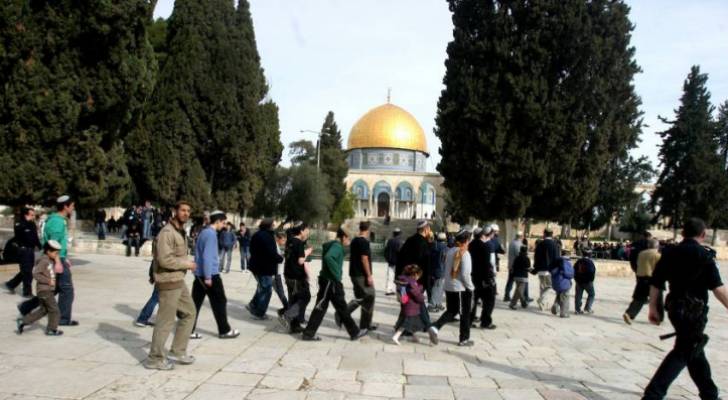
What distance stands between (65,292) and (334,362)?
3.55 meters

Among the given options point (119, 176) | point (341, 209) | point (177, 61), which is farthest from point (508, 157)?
point (341, 209)

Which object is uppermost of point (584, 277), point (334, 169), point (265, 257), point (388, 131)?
point (388, 131)

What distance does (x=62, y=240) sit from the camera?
6.93 m

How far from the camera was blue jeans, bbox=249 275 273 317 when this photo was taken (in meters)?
7.96

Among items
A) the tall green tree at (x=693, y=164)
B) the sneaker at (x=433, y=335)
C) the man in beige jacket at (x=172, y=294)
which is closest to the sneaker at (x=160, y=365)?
the man in beige jacket at (x=172, y=294)

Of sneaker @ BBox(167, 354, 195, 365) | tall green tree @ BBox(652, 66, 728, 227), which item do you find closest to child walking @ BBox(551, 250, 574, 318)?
sneaker @ BBox(167, 354, 195, 365)

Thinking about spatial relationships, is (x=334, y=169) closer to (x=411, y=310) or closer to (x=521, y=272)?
(x=521, y=272)

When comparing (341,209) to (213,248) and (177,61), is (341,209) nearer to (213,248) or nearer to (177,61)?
(177,61)

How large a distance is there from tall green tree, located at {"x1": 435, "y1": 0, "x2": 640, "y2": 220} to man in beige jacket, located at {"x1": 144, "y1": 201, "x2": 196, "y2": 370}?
15.7 meters

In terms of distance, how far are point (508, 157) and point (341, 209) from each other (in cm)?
3098

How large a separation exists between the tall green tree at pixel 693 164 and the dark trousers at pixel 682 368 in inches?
1461

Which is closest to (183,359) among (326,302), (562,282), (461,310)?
(326,302)

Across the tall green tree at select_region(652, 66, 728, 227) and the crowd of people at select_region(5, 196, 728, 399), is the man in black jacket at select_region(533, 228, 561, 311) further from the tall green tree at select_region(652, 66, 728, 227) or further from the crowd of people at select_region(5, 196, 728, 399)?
the tall green tree at select_region(652, 66, 728, 227)

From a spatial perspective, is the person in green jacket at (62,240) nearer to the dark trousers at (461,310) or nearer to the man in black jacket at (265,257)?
the man in black jacket at (265,257)
